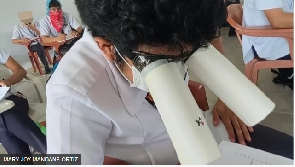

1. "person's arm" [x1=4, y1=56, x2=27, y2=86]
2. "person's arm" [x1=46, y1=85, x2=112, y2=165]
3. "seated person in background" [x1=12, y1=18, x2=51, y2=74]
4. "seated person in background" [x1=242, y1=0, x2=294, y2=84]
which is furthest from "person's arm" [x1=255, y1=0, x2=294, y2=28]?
"seated person in background" [x1=12, y1=18, x2=51, y2=74]

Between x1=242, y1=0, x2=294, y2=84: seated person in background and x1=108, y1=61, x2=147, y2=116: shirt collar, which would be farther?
x1=242, y1=0, x2=294, y2=84: seated person in background

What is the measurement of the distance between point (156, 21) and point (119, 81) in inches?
9.4

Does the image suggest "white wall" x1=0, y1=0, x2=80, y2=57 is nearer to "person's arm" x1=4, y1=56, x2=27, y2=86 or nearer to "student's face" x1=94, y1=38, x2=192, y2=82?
"person's arm" x1=4, y1=56, x2=27, y2=86

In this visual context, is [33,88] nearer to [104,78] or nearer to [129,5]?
[104,78]

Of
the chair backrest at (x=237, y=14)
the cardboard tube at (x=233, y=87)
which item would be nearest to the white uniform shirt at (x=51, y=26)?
the chair backrest at (x=237, y=14)

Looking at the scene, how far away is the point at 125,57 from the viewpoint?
670mm

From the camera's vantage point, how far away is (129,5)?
54 cm

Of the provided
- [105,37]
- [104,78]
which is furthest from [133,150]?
[105,37]

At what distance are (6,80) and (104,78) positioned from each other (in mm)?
1237

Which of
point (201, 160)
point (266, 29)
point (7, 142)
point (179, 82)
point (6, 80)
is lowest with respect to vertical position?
point (7, 142)

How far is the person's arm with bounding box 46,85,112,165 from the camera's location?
0.67 meters

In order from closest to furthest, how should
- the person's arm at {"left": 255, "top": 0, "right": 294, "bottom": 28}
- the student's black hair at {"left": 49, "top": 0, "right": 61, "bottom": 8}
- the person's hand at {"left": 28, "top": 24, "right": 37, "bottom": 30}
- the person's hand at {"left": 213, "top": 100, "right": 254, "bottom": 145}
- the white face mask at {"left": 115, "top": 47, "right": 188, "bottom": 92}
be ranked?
the white face mask at {"left": 115, "top": 47, "right": 188, "bottom": 92} → the person's hand at {"left": 213, "top": 100, "right": 254, "bottom": 145} → the person's arm at {"left": 255, "top": 0, "right": 294, "bottom": 28} → the student's black hair at {"left": 49, "top": 0, "right": 61, "bottom": 8} → the person's hand at {"left": 28, "top": 24, "right": 37, "bottom": 30}

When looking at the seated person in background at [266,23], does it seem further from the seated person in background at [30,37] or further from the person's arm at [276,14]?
the seated person in background at [30,37]

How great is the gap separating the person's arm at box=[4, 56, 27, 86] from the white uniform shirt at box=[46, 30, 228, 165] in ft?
3.78
